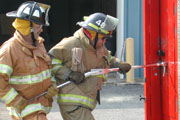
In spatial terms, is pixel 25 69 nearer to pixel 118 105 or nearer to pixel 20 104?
pixel 20 104

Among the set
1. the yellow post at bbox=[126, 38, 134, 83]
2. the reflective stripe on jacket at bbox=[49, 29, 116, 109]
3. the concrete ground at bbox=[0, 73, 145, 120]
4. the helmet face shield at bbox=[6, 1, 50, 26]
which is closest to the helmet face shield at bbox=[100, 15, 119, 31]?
the reflective stripe on jacket at bbox=[49, 29, 116, 109]

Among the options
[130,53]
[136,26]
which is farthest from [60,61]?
[136,26]

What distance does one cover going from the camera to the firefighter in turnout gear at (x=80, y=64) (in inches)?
154

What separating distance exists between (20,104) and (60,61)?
28.2 inches

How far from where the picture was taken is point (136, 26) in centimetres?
1034

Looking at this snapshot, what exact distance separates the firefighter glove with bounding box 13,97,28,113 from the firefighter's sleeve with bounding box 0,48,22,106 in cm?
3

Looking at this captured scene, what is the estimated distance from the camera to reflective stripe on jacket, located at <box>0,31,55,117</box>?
3385mm

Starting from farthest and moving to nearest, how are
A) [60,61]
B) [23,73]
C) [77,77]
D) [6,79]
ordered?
1. [60,61]
2. [77,77]
3. [23,73]
4. [6,79]

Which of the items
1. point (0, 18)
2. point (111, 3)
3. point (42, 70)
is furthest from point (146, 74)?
point (0, 18)

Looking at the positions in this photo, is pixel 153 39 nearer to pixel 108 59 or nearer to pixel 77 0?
pixel 108 59

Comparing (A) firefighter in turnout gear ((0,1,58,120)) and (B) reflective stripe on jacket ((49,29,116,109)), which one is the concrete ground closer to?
(B) reflective stripe on jacket ((49,29,116,109))

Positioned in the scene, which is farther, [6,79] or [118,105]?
[118,105]

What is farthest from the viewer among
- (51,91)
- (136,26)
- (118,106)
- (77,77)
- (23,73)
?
(136,26)

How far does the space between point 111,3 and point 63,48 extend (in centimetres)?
1668
